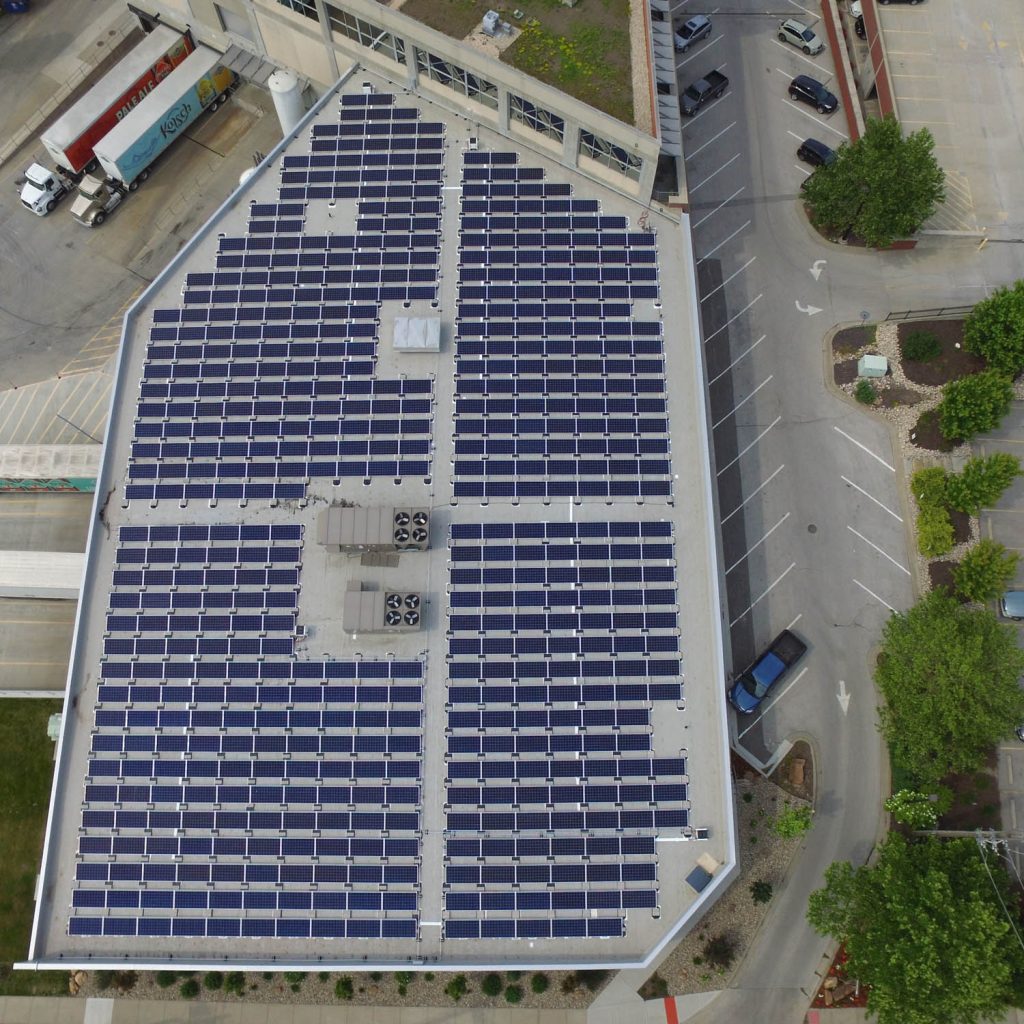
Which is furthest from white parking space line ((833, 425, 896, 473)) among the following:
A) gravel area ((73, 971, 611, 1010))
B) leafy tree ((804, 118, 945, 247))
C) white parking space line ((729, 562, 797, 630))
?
gravel area ((73, 971, 611, 1010))

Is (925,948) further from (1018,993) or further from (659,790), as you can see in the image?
(659,790)

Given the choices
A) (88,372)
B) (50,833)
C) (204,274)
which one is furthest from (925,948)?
(88,372)

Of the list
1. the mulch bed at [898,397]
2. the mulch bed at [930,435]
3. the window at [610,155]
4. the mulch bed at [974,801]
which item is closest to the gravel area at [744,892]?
the mulch bed at [974,801]

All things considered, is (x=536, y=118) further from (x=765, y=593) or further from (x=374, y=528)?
(x=765, y=593)

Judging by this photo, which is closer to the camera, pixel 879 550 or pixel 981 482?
pixel 981 482

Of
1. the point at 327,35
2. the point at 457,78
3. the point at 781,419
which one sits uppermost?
the point at 327,35

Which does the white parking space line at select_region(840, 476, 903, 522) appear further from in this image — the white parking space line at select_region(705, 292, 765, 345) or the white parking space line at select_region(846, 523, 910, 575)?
the white parking space line at select_region(705, 292, 765, 345)

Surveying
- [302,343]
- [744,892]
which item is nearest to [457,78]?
[302,343]
